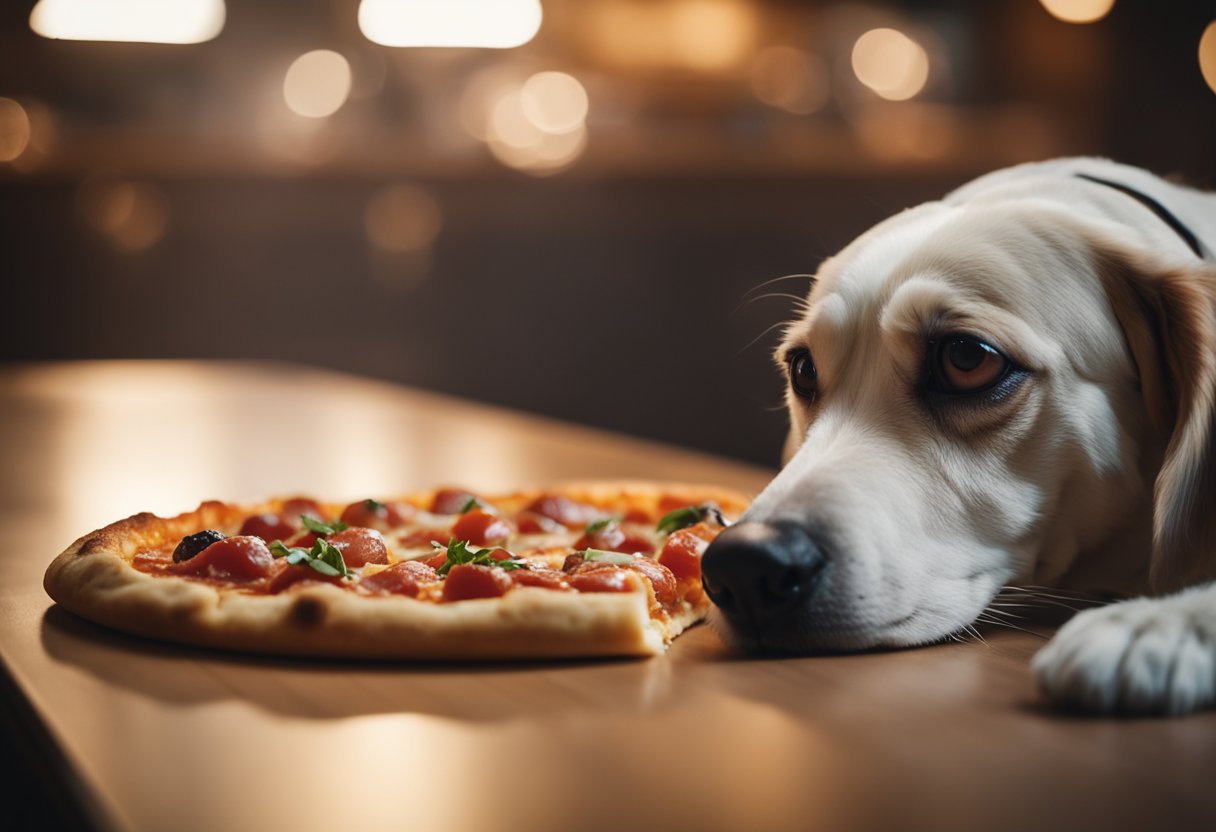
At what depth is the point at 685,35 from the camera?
1273cm

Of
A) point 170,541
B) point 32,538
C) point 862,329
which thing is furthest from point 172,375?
point 862,329

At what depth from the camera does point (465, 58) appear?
469 inches

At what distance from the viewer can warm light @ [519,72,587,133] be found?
11.5 m

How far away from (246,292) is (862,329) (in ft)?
29.7

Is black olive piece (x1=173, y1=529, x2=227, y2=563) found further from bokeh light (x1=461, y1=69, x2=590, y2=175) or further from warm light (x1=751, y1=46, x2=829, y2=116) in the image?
warm light (x1=751, y1=46, x2=829, y2=116)

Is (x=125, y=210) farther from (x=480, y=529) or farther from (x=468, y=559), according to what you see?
(x=468, y=559)

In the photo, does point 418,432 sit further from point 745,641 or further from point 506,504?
point 745,641

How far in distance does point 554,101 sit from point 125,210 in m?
3.83

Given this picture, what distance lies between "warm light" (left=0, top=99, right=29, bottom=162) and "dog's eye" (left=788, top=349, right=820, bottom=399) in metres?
8.89

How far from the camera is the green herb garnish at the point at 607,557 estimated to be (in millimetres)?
1828

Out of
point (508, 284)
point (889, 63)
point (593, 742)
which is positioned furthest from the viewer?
point (889, 63)

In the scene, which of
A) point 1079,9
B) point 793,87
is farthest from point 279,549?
point 1079,9

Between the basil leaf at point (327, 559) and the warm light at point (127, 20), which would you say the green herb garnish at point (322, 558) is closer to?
the basil leaf at point (327, 559)

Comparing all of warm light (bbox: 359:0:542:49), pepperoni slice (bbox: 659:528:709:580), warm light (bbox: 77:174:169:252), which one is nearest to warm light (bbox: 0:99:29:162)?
warm light (bbox: 77:174:169:252)
